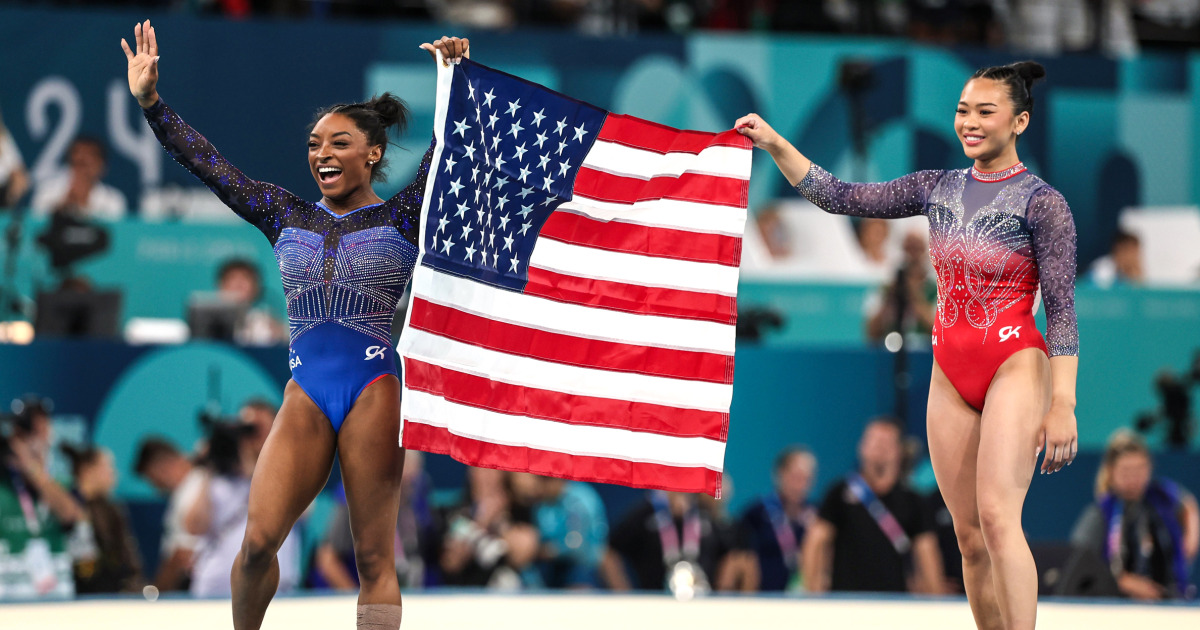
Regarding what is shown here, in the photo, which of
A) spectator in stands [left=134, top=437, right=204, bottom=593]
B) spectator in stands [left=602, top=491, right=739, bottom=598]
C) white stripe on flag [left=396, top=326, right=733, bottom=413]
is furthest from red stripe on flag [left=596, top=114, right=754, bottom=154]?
spectator in stands [left=134, top=437, right=204, bottom=593]

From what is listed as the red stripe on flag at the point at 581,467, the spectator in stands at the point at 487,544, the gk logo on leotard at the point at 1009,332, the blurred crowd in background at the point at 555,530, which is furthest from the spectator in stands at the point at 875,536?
the gk logo on leotard at the point at 1009,332

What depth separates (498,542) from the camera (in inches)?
284

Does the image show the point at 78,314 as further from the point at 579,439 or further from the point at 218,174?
the point at 579,439

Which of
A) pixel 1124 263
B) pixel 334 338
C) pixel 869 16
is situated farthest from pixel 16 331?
pixel 1124 263

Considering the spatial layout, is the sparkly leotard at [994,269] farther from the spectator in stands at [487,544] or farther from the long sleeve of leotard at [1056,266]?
the spectator in stands at [487,544]

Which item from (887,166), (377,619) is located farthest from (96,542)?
(887,166)

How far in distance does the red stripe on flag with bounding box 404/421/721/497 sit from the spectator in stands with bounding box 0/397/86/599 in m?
3.62

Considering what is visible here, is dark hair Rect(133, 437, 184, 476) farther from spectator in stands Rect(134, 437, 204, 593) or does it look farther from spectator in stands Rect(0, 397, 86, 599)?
spectator in stands Rect(0, 397, 86, 599)

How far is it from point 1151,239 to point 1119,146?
85 centimetres

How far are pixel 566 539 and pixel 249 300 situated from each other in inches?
101

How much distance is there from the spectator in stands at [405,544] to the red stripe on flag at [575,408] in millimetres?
3077

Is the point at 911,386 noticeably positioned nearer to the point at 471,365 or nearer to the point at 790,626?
the point at 790,626

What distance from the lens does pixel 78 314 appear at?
7.62 m

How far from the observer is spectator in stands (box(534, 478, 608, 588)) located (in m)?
7.30
